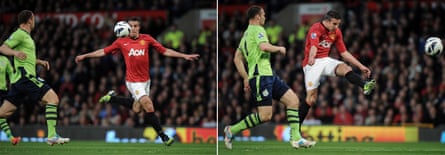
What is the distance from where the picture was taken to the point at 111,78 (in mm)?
25938

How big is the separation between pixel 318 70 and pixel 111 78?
35.9ft

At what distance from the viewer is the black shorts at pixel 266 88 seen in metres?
14.1

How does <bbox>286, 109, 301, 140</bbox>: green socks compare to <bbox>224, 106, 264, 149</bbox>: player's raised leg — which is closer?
<bbox>286, 109, 301, 140</bbox>: green socks

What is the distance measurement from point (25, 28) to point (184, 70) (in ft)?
38.8

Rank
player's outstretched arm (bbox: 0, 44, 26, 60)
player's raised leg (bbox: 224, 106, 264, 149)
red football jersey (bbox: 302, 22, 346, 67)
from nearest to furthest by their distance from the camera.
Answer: player's raised leg (bbox: 224, 106, 264, 149)
player's outstretched arm (bbox: 0, 44, 26, 60)
red football jersey (bbox: 302, 22, 346, 67)

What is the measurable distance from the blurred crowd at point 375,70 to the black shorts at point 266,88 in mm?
8510

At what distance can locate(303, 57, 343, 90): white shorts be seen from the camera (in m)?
15.8

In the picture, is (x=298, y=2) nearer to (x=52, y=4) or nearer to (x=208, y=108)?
(x=208, y=108)

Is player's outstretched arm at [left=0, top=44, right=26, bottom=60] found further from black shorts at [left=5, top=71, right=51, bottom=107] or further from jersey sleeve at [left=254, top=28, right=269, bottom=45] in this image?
jersey sleeve at [left=254, top=28, right=269, bottom=45]

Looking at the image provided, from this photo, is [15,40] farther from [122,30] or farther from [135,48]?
[135,48]

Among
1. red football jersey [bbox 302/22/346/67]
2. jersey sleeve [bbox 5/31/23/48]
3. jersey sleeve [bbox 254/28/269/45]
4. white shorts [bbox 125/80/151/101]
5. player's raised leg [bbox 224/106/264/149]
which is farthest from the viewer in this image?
white shorts [bbox 125/80/151/101]

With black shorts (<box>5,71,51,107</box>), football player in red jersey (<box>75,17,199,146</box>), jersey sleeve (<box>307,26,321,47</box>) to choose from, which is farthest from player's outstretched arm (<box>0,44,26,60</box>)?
jersey sleeve (<box>307,26,321,47</box>)

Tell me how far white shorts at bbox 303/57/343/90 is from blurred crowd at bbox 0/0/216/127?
8.02 meters

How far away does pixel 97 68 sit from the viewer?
27.0 m
